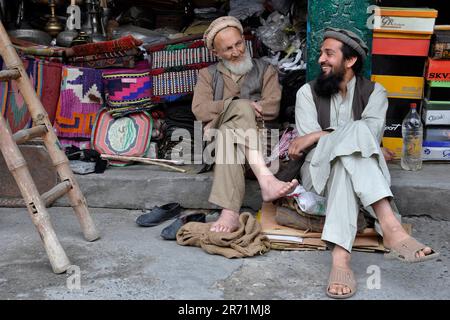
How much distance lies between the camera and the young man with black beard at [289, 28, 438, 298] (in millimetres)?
3518

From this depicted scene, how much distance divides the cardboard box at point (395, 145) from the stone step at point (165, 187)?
106 millimetres

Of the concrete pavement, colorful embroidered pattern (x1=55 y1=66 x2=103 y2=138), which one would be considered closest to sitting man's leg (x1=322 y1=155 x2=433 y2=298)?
the concrete pavement

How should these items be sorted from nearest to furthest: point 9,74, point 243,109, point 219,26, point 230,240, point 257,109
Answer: point 9,74 < point 230,240 < point 243,109 < point 257,109 < point 219,26

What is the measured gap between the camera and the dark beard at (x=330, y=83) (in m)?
4.15

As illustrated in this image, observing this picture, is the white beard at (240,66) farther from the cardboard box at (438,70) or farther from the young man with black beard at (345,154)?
the cardboard box at (438,70)

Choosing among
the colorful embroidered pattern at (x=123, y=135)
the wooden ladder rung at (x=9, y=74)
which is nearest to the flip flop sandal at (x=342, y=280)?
the wooden ladder rung at (x=9, y=74)

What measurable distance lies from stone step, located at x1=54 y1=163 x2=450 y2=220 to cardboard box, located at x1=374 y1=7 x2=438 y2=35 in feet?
3.11

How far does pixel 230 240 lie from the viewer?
396 cm

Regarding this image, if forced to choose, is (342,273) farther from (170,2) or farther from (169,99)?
(170,2)

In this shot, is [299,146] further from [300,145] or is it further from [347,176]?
[347,176]

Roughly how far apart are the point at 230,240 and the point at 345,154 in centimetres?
87

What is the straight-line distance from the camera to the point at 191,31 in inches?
235

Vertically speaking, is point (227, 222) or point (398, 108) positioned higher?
point (398, 108)

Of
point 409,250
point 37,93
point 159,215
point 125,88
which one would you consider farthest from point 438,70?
point 37,93
